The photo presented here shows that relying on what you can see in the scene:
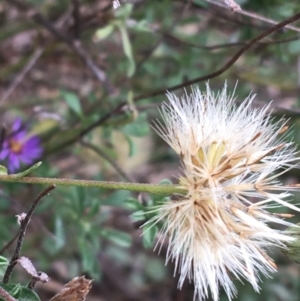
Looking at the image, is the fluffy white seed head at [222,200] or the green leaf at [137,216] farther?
the green leaf at [137,216]

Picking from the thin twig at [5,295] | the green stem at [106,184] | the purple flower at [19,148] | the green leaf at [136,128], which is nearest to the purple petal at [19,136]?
the purple flower at [19,148]

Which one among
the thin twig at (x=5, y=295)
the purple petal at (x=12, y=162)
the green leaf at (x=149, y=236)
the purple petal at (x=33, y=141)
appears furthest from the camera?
the purple petal at (x=33, y=141)

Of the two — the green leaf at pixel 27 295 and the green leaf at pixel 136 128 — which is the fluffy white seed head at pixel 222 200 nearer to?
the green leaf at pixel 27 295

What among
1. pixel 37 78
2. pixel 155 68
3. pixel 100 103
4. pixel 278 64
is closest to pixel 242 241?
pixel 100 103

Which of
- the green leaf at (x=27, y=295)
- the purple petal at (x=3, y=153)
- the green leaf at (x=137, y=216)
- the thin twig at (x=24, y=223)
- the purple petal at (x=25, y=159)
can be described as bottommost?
the green leaf at (x=27, y=295)

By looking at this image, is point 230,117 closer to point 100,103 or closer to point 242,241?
point 242,241

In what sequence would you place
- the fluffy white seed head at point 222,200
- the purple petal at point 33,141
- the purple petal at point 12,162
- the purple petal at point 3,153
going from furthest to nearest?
1. the purple petal at point 33,141
2. the purple petal at point 12,162
3. the purple petal at point 3,153
4. the fluffy white seed head at point 222,200
